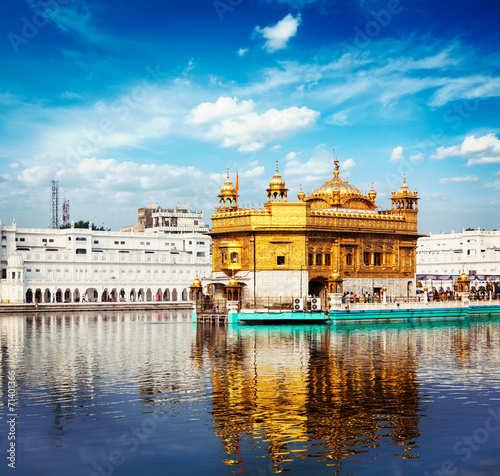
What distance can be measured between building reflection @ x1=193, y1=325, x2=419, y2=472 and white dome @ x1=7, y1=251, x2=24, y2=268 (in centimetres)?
7272

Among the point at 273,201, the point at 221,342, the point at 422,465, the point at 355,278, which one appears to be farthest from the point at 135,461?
the point at 355,278

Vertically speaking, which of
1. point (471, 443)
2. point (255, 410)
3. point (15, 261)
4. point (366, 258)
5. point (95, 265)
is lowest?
point (471, 443)

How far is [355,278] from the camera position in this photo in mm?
65562

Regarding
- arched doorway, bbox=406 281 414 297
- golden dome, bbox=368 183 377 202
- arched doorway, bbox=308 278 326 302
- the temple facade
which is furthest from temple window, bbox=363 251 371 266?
golden dome, bbox=368 183 377 202

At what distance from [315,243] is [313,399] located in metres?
40.1

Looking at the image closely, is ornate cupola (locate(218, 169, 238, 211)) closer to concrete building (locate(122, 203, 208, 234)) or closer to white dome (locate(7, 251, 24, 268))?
white dome (locate(7, 251, 24, 268))

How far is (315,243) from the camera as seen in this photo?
204 ft

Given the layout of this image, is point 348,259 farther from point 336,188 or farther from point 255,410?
point 255,410

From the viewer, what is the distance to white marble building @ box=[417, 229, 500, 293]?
127 m

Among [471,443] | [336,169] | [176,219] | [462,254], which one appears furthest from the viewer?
[176,219]

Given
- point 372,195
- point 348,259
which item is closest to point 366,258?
point 348,259

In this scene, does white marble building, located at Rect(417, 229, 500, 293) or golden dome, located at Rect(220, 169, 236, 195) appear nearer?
golden dome, located at Rect(220, 169, 236, 195)

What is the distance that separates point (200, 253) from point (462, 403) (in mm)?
105548

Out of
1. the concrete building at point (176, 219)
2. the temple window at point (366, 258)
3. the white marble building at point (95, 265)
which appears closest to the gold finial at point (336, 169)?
the temple window at point (366, 258)
